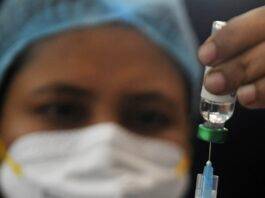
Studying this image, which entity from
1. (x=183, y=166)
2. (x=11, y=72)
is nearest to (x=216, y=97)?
(x=183, y=166)

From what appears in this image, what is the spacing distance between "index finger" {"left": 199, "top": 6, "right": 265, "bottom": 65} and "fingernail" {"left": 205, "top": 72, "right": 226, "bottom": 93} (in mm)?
26

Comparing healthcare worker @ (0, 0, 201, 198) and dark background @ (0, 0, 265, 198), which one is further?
dark background @ (0, 0, 265, 198)

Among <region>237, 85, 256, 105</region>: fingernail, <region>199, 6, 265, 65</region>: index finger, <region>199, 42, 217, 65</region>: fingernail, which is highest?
<region>199, 6, 265, 65</region>: index finger

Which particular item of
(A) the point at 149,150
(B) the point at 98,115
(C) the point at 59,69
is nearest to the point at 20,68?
(C) the point at 59,69

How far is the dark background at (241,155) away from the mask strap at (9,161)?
0.38m

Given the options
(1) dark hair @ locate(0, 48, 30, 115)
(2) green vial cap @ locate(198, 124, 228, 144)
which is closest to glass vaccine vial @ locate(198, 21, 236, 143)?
(2) green vial cap @ locate(198, 124, 228, 144)

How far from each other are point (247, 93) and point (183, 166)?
0.21m

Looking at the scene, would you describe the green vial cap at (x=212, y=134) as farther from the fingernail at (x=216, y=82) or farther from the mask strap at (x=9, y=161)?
the mask strap at (x=9, y=161)

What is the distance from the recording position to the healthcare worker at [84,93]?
2.98ft

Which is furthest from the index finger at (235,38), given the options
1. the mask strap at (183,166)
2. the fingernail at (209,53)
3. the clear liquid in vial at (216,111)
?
the mask strap at (183,166)

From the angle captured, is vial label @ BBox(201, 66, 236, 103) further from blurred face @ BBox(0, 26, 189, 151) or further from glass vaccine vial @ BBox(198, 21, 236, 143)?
blurred face @ BBox(0, 26, 189, 151)

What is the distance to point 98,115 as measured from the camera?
36.9 inches

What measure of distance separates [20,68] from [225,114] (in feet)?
1.45

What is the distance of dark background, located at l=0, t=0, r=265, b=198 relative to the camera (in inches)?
41.3
